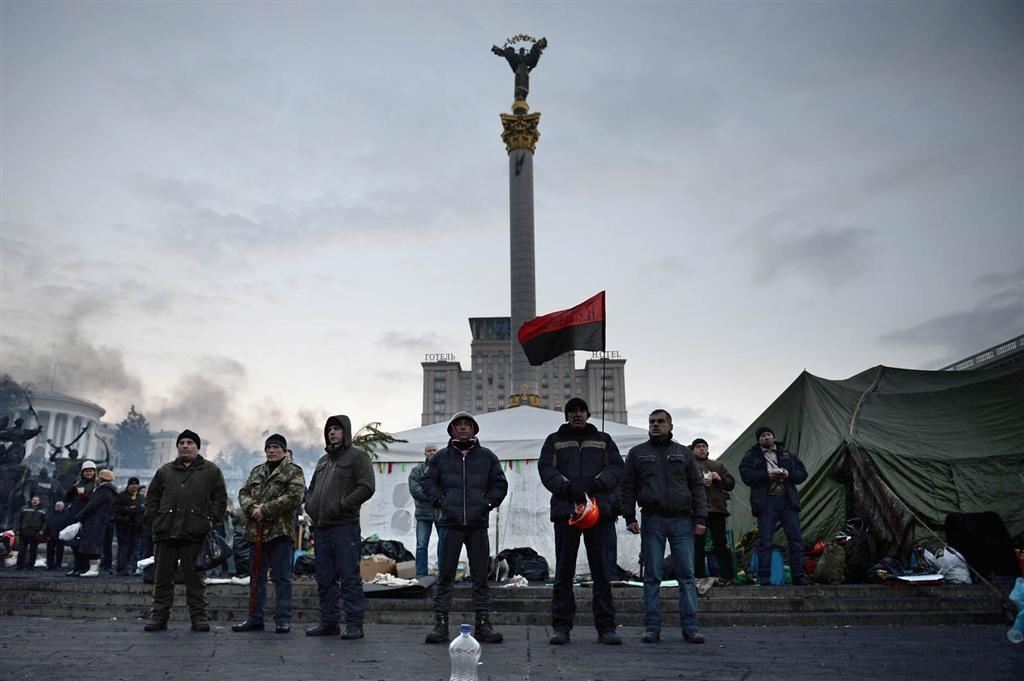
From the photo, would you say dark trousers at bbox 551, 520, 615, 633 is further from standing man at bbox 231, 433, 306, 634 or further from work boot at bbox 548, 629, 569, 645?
standing man at bbox 231, 433, 306, 634

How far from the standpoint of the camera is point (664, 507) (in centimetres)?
669

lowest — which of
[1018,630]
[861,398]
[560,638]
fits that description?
[560,638]

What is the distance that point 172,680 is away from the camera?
4465 mm

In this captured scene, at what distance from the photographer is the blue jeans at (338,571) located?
6715 mm

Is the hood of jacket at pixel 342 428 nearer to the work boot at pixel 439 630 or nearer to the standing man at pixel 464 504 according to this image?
the standing man at pixel 464 504

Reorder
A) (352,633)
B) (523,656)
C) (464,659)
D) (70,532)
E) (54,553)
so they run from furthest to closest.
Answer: (54,553)
(70,532)
(352,633)
(523,656)
(464,659)

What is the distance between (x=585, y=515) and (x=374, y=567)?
4.98 m

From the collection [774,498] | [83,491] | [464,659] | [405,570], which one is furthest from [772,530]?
[83,491]

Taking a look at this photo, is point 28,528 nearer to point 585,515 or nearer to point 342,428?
point 342,428

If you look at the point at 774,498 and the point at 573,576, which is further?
the point at 774,498

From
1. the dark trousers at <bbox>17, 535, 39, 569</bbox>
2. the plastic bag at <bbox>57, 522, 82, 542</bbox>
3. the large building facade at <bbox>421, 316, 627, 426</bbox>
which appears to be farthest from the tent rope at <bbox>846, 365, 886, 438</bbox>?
the large building facade at <bbox>421, 316, 627, 426</bbox>

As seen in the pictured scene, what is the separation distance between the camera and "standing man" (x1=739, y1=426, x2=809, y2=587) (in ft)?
31.7

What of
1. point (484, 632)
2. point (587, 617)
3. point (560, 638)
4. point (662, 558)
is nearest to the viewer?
point (560, 638)

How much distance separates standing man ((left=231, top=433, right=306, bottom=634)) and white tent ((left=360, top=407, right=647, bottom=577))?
630 cm
